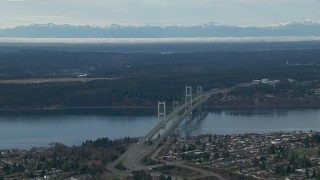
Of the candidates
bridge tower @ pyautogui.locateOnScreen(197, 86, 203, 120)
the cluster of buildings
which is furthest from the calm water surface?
the cluster of buildings

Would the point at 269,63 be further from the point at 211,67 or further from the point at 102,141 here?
the point at 102,141

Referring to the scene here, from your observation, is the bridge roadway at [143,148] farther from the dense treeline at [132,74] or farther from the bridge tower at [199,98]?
the dense treeline at [132,74]

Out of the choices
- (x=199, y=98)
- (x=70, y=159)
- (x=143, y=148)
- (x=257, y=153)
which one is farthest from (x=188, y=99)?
(x=70, y=159)

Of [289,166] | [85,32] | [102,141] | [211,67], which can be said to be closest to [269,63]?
[211,67]

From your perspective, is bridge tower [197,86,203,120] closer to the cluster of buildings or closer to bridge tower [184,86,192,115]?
bridge tower [184,86,192,115]

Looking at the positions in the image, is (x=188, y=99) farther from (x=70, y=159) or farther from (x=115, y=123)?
(x=70, y=159)

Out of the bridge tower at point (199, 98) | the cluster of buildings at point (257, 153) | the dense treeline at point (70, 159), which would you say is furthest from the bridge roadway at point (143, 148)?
the cluster of buildings at point (257, 153)
